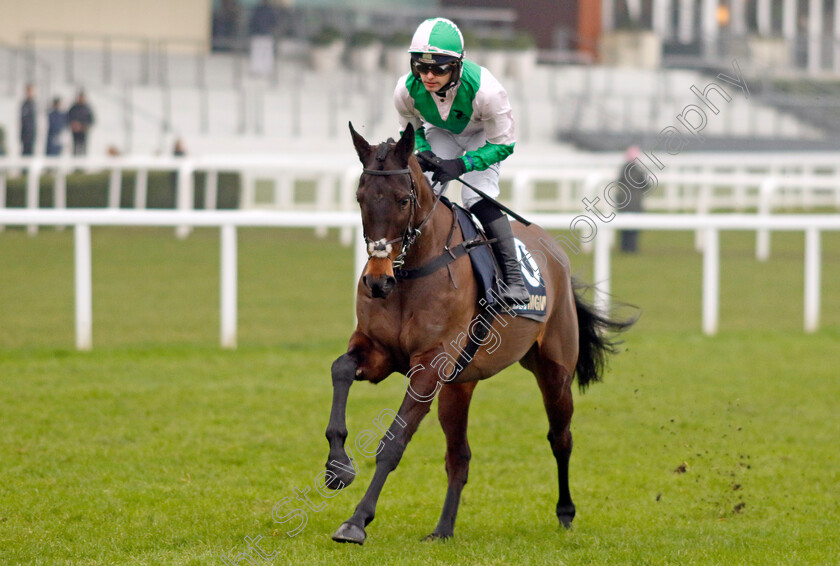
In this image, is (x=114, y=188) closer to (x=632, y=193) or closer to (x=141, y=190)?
(x=141, y=190)

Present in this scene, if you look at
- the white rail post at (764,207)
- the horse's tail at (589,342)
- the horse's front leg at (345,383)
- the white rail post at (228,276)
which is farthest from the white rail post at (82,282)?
the white rail post at (764,207)

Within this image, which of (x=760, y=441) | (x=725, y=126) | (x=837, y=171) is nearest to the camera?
(x=760, y=441)

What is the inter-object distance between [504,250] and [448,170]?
46 centimetres

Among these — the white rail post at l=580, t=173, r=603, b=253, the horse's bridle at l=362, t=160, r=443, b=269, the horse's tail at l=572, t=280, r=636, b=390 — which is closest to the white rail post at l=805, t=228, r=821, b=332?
the horse's tail at l=572, t=280, r=636, b=390

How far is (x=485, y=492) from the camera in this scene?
17.9 ft

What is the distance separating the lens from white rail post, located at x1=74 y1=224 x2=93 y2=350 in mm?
8242

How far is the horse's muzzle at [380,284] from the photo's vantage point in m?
3.97

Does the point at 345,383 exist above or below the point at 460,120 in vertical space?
below

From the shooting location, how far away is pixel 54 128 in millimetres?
18906

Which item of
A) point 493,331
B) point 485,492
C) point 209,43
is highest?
point 209,43

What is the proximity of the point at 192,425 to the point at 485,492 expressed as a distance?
6.21 ft

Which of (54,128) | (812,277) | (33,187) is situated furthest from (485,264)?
(54,128)

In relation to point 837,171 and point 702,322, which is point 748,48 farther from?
point 702,322

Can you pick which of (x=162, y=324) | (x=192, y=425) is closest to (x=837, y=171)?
(x=162, y=324)
